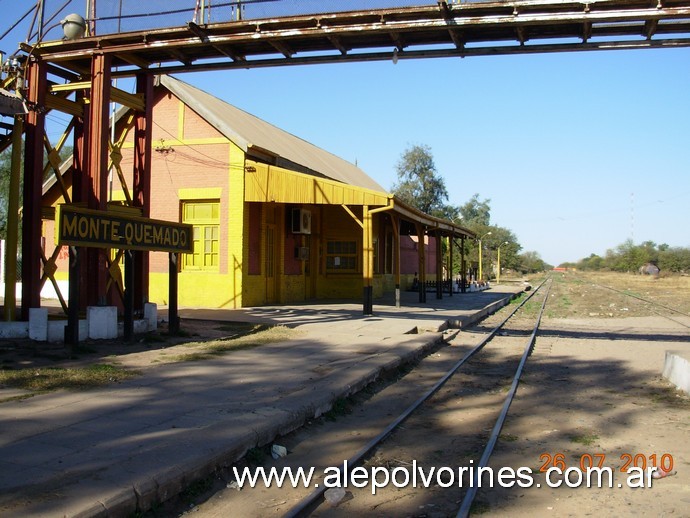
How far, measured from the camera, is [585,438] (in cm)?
643

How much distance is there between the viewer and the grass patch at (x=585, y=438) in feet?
20.6

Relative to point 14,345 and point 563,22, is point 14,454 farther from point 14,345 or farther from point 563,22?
point 563,22

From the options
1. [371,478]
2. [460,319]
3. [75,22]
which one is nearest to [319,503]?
[371,478]

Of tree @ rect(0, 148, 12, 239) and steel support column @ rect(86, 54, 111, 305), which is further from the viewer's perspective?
tree @ rect(0, 148, 12, 239)

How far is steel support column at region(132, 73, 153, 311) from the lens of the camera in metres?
13.0

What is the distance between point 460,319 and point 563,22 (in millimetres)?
9394

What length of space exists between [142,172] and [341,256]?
12.5 m

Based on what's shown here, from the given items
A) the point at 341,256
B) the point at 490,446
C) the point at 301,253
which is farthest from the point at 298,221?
the point at 490,446

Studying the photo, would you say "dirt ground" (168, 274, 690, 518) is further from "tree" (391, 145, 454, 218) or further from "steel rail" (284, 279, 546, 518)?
"tree" (391, 145, 454, 218)

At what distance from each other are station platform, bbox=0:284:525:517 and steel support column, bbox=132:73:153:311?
3454 millimetres

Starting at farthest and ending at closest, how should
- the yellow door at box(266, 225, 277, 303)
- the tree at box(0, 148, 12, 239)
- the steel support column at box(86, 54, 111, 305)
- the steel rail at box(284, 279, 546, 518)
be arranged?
the tree at box(0, 148, 12, 239), the yellow door at box(266, 225, 277, 303), the steel support column at box(86, 54, 111, 305), the steel rail at box(284, 279, 546, 518)

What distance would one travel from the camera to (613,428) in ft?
22.5

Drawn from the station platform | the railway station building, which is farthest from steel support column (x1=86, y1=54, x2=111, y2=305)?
the railway station building

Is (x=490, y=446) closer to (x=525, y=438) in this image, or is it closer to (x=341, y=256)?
(x=525, y=438)
